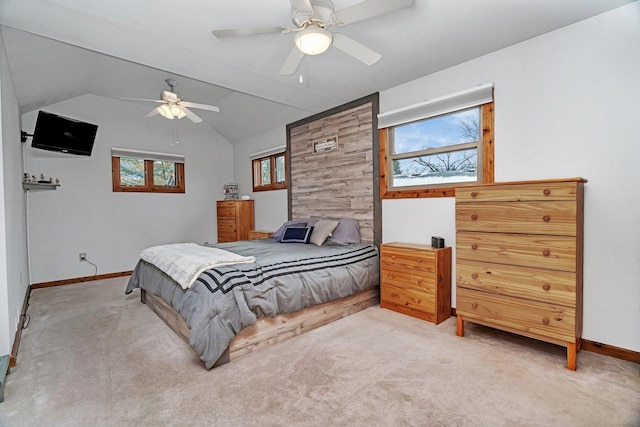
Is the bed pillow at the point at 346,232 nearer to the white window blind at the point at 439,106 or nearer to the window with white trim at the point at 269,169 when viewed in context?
the white window blind at the point at 439,106

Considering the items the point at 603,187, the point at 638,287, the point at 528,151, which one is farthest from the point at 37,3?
the point at 638,287

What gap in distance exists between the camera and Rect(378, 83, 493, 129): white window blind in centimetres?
276

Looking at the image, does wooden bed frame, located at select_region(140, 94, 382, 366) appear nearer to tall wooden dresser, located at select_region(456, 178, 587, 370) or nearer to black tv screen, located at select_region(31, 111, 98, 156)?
Answer: tall wooden dresser, located at select_region(456, 178, 587, 370)

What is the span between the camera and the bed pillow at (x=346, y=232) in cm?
379

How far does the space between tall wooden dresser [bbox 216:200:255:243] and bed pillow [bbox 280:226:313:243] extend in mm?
1874

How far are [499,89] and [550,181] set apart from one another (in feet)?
3.64

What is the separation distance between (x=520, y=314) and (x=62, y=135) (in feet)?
17.3

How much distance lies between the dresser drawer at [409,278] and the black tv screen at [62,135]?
13.9 ft

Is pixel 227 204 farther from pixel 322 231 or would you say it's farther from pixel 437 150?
pixel 437 150

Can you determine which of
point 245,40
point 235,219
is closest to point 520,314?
point 245,40

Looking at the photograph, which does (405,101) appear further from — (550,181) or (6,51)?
(6,51)

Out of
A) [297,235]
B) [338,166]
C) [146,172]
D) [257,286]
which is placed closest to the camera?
[257,286]

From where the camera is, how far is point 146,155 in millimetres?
5215

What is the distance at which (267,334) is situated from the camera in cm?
241
